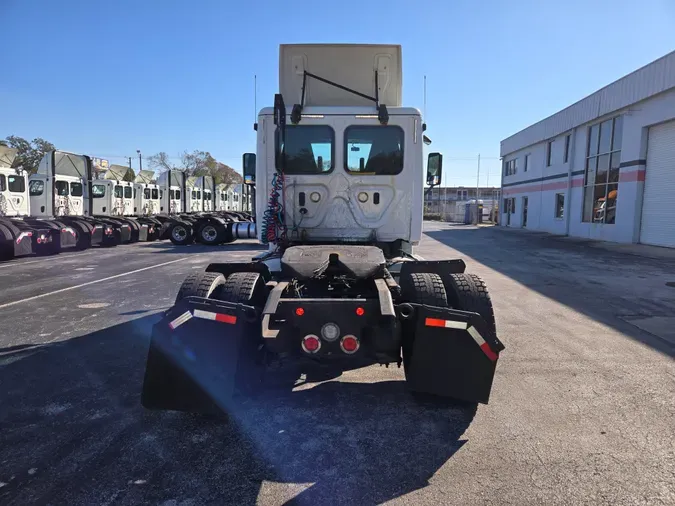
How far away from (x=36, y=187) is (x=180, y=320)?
17.8 meters

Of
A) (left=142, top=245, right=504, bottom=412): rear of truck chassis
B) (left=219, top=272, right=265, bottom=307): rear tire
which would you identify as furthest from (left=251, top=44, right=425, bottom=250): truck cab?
(left=142, top=245, right=504, bottom=412): rear of truck chassis

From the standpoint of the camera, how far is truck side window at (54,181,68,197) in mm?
18094

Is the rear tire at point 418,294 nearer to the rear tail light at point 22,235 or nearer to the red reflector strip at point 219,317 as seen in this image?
the red reflector strip at point 219,317

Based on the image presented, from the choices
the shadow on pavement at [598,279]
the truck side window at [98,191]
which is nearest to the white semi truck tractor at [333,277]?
the shadow on pavement at [598,279]

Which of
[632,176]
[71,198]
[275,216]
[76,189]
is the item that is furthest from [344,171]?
[632,176]

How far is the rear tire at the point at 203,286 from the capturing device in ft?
12.7

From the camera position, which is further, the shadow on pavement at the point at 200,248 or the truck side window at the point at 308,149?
the shadow on pavement at the point at 200,248

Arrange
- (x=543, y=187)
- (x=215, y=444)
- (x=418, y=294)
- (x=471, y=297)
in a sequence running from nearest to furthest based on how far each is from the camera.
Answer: (x=215, y=444) < (x=418, y=294) < (x=471, y=297) < (x=543, y=187)

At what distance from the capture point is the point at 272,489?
2.78 metres

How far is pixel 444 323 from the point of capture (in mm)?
3367

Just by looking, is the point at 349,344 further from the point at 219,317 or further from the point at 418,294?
the point at 219,317

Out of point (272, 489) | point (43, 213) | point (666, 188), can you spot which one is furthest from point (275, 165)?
point (666, 188)

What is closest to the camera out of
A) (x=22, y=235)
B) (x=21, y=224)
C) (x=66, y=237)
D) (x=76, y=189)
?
(x=22, y=235)

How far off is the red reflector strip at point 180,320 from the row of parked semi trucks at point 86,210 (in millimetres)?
13471
